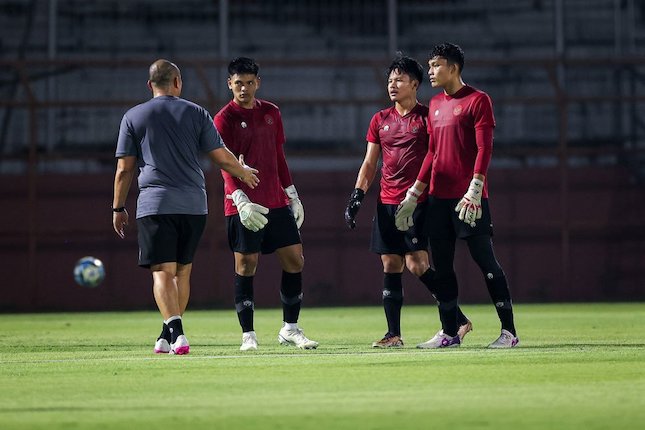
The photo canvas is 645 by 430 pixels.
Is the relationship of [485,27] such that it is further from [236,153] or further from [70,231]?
[236,153]

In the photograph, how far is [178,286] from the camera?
33.5ft

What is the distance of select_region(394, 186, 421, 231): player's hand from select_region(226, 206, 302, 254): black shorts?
0.78 metres

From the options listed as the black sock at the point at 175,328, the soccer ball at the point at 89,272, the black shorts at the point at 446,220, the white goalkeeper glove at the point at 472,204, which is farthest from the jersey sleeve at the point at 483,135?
the soccer ball at the point at 89,272

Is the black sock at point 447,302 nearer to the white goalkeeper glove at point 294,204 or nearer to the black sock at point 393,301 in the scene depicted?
the black sock at point 393,301

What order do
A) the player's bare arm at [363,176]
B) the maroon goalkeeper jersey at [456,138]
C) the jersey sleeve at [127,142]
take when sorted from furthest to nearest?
the player's bare arm at [363,176]
the maroon goalkeeper jersey at [456,138]
the jersey sleeve at [127,142]

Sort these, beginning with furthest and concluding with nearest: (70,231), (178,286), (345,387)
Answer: (70,231)
(178,286)
(345,387)

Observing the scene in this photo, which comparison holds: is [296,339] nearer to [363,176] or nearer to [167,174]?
[363,176]

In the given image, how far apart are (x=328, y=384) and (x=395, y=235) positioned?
308 cm

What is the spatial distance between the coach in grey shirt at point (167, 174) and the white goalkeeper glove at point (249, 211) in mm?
326

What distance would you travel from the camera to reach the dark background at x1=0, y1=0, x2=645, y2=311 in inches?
811

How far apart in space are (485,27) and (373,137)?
14.7 m

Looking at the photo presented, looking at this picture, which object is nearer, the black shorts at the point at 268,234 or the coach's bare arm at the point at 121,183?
the coach's bare arm at the point at 121,183

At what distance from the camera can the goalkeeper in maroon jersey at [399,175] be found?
1060cm

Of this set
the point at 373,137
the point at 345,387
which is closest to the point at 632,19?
the point at 373,137
